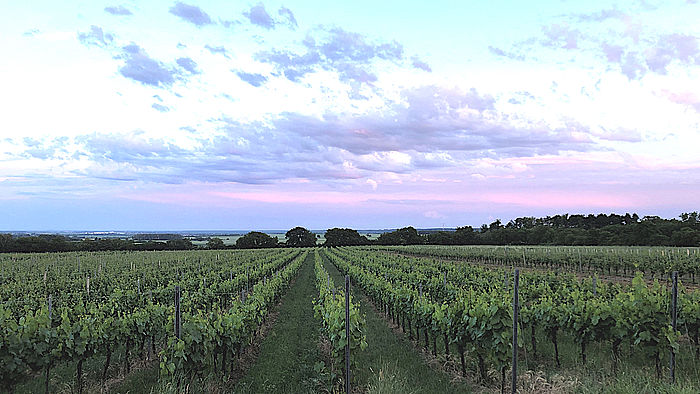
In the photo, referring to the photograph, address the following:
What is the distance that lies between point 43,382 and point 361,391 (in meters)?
5.86

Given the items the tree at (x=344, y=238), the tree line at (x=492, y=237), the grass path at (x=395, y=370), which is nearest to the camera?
the grass path at (x=395, y=370)

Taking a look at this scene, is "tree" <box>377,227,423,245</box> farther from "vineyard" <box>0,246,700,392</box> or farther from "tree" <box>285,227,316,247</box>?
"vineyard" <box>0,246,700,392</box>

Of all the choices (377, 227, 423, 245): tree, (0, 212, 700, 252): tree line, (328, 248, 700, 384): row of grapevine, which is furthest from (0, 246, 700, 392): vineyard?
(377, 227, 423, 245): tree

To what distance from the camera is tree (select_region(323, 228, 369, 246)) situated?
9481cm

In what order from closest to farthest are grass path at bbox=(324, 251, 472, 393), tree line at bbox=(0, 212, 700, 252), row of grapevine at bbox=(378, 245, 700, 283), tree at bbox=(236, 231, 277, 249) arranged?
grass path at bbox=(324, 251, 472, 393) < row of grapevine at bbox=(378, 245, 700, 283) < tree line at bbox=(0, 212, 700, 252) < tree at bbox=(236, 231, 277, 249)

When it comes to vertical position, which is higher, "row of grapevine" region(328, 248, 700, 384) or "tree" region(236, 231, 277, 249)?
"row of grapevine" region(328, 248, 700, 384)

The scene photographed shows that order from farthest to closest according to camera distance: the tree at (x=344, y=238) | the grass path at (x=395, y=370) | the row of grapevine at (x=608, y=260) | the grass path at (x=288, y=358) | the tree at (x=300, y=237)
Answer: the tree at (x=300, y=237) → the tree at (x=344, y=238) → the row of grapevine at (x=608, y=260) → the grass path at (x=288, y=358) → the grass path at (x=395, y=370)

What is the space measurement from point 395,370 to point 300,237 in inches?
3590

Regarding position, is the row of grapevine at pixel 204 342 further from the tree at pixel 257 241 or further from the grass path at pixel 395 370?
the tree at pixel 257 241

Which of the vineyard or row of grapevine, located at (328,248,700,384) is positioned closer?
the vineyard

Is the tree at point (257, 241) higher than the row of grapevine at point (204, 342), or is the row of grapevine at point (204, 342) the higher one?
the row of grapevine at point (204, 342)

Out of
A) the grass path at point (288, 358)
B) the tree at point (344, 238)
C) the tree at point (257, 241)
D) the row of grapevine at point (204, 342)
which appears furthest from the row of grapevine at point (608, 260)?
the tree at point (257, 241)

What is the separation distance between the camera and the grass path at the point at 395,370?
6555mm

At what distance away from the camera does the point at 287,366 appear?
8703 millimetres
